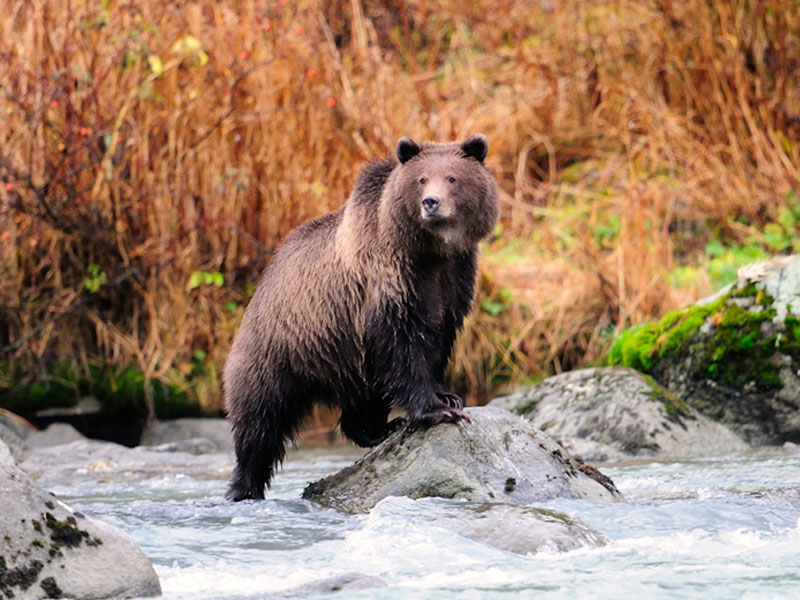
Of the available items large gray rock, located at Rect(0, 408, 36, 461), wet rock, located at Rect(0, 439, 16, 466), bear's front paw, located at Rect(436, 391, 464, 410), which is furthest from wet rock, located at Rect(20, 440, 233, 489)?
wet rock, located at Rect(0, 439, 16, 466)

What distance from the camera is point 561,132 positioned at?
43.5 ft

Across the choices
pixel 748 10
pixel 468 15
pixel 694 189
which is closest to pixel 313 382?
pixel 694 189

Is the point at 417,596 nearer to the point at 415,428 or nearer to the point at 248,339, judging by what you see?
the point at 415,428

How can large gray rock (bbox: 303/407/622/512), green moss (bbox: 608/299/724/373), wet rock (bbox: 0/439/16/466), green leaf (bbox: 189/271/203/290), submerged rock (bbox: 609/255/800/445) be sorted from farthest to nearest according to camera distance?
green leaf (bbox: 189/271/203/290) < green moss (bbox: 608/299/724/373) < submerged rock (bbox: 609/255/800/445) < large gray rock (bbox: 303/407/622/512) < wet rock (bbox: 0/439/16/466)

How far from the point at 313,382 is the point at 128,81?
474 centimetres

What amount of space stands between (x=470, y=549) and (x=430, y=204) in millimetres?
1675

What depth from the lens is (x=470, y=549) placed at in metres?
4.49

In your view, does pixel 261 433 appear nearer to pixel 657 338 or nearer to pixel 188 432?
pixel 188 432

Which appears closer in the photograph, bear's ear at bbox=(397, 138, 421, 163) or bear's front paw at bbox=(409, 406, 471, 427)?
bear's front paw at bbox=(409, 406, 471, 427)

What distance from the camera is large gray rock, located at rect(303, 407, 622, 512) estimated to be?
17.6ft

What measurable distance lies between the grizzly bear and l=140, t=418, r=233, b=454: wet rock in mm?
3162

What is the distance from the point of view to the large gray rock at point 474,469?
17.6 ft

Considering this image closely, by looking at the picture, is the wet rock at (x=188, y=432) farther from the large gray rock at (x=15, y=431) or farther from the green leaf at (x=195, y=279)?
the green leaf at (x=195, y=279)

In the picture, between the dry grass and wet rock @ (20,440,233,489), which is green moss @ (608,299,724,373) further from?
wet rock @ (20,440,233,489)
